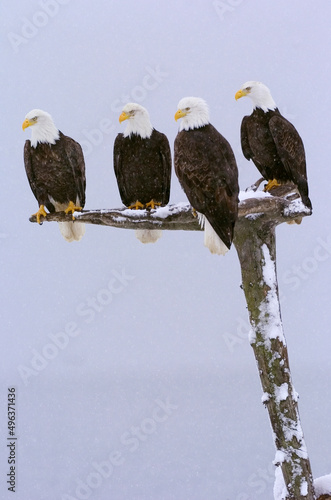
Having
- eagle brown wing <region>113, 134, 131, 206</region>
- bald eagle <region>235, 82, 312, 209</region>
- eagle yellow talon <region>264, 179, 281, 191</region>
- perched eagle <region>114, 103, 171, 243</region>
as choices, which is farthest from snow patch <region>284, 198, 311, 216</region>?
eagle brown wing <region>113, 134, 131, 206</region>

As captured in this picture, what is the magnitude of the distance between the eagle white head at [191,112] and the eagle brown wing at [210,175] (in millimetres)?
61

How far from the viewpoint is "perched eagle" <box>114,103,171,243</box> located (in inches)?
269

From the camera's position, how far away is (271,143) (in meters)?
6.80

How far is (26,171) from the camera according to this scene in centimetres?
697

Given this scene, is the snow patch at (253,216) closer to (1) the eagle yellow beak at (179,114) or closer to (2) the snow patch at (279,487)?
(1) the eagle yellow beak at (179,114)

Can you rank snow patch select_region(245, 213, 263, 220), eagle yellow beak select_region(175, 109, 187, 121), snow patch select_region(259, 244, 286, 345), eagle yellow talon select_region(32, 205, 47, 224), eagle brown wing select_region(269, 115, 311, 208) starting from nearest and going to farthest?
eagle yellow beak select_region(175, 109, 187, 121)
snow patch select_region(259, 244, 286, 345)
snow patch select_region(245, 213, 263, 220)
eagle brown wing select_region(269, 115, 311, 208)
eagle yellow talon select_region(32, 205, 47, 224)

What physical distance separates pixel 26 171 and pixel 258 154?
7.42 ft

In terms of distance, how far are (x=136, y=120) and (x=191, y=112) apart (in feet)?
3.46

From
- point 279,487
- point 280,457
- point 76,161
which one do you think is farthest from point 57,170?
point 279,487

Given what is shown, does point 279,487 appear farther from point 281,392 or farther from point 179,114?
point 179,114

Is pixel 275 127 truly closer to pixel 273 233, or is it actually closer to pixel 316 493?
pixel 273 233

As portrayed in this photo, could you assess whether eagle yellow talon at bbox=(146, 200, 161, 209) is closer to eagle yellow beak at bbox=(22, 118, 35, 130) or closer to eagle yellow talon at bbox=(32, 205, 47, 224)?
eagle yellow talon at bbox=(32, 205, 47, 224)

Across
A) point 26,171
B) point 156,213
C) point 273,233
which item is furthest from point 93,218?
point 273,233

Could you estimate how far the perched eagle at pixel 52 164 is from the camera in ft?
22.3
